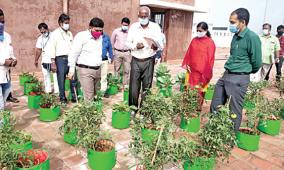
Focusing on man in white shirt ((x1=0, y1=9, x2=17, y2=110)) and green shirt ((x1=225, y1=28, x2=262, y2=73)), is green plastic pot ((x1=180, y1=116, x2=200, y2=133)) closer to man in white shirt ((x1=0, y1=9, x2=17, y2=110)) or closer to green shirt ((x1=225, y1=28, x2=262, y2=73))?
green shirt ((x1=225, y1=28, x2=262, y2=73))

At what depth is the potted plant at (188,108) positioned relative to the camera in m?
4.46

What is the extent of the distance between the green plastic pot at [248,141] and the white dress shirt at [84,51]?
2.56m

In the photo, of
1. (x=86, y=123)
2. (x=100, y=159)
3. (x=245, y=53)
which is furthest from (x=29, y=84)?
(x=245, y=53)

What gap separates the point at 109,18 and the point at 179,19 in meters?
4.48

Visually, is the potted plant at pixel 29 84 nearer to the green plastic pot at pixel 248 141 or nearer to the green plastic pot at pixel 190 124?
the green plastic pot at pixel 190 124

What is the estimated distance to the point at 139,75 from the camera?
477cm

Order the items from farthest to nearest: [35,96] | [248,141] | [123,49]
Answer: [123,49], [35,96], [248,141]

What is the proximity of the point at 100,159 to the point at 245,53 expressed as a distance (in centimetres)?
239

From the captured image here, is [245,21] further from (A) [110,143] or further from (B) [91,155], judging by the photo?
(B) [91,155]

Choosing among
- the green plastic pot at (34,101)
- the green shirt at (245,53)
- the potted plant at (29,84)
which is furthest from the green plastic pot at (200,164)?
the potted plant at (29,84)

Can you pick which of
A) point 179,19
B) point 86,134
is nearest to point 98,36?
point 86,134

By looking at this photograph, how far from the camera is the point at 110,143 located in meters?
3.29

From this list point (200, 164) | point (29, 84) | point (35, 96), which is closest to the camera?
point (200, 164)

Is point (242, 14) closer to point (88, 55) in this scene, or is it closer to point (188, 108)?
point (188, 108)
